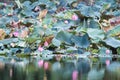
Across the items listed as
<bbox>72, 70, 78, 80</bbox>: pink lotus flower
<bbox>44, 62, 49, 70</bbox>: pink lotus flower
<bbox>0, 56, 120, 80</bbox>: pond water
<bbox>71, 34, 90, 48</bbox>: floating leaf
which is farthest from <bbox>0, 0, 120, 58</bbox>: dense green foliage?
<bbox>72, 70, 78, 80</bbox>: pink lotus flower

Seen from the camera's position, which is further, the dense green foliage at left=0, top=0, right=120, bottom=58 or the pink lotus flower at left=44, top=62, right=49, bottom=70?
the dense green foliage at left=0, top=0, right=120, bottom=58

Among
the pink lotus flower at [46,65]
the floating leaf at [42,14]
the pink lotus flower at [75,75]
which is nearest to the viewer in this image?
the pink lotus flower at [75,75]

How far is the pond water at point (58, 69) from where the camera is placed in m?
4.62

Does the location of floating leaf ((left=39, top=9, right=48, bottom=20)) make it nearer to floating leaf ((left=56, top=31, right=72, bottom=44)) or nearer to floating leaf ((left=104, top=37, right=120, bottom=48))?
floating leaf ((left=56, top=31, right=72, bottom=44))

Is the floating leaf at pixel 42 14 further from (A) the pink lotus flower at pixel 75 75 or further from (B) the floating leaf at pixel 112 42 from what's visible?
(A) the pink lotus flower at pixel 75 75

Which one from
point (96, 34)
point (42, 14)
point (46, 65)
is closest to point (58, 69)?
point (46, 65)

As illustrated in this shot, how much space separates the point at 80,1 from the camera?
37.7ft

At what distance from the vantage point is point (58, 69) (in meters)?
5.39

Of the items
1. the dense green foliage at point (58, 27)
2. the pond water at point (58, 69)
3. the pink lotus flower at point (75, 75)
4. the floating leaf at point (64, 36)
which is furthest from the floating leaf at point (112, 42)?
the pink lotus flower at point (75, 75)

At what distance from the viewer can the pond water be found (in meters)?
4.62

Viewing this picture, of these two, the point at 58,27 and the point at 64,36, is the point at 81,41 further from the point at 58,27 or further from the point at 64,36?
the point at 58,27

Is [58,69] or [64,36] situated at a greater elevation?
[64,36]

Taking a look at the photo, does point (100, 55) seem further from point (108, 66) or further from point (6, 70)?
point (6, 70)

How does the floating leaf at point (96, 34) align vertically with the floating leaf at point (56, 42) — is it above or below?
above
